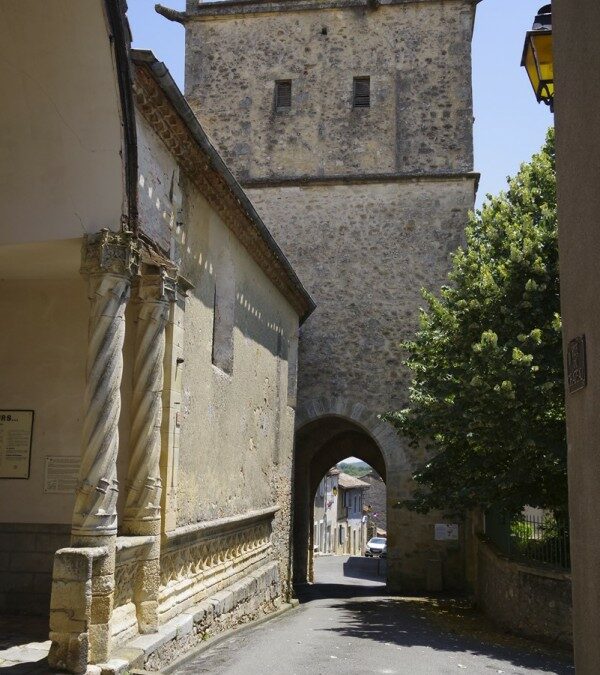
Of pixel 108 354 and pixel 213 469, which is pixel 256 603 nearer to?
pixel 213 469

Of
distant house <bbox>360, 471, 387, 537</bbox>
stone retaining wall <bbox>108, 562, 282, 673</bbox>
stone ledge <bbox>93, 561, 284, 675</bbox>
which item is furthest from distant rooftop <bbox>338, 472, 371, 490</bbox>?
stone retaining wall <bbox>108, 562, 282, 673</bbox>

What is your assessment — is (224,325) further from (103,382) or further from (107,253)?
(103,382)

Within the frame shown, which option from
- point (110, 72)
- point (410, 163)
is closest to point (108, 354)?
point (110, 72)

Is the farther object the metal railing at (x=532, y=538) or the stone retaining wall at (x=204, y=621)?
the metal railing at (x=532, y=538)

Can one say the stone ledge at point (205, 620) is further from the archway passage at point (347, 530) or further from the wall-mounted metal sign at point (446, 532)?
the archway passage at point (347, 530)

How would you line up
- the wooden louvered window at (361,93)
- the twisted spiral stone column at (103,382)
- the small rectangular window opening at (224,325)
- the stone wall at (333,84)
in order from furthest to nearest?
1. the wooden louvered window at (361,93)
2. the stone wall at (333,84)
3. the small rectangular window opening at (224,325)
4. the twisted spiral stone column at (103,382)

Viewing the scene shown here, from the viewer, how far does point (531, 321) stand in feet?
40.5

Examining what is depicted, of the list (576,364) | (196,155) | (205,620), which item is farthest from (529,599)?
(576,364)

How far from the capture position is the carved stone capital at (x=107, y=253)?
6.76 metres

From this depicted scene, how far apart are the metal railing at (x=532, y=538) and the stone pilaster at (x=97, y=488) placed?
738 cm

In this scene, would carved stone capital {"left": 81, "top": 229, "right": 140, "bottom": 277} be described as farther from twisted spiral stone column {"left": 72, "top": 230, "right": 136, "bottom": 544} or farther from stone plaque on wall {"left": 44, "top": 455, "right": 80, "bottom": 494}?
stone plaque on wall {"left": 44, "top": 455, "right": 80, "bottom": 494}

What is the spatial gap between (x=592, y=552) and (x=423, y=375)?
32.0ft

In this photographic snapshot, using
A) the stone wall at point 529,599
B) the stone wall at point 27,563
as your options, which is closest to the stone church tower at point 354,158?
the stone wall at point 529,599

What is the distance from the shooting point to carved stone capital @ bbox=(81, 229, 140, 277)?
6.76 meters
